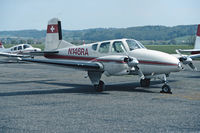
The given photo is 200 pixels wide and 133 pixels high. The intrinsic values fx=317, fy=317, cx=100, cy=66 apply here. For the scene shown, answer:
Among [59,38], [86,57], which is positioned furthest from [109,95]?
[59,38]

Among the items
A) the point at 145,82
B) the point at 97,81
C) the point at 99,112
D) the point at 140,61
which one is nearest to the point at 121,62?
the point at 140,61

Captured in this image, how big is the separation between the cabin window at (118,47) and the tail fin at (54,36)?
4.95 metres

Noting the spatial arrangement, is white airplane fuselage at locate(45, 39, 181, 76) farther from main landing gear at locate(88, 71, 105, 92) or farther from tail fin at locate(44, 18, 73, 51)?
tail fin at locate(44, 18, 73, 51)

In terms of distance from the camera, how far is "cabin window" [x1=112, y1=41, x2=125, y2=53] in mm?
16438

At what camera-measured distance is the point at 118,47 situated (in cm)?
1658

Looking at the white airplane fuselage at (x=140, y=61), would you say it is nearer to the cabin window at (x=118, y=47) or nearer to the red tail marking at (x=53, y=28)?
the cabin window at (x=118, y=47)

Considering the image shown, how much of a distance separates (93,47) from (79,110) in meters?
7.05

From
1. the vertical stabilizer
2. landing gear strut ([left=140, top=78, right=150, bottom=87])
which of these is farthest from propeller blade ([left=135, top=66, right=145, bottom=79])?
the vertical stabilizer

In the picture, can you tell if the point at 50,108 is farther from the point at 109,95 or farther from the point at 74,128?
the point at 109,95

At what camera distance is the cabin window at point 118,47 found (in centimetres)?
1644

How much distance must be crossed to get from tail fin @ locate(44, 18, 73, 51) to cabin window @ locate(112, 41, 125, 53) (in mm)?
4946

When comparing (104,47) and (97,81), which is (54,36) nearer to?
(104,47)

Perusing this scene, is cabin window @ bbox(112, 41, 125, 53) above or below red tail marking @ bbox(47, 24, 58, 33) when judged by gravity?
below

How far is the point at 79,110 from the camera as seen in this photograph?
36.3ft
